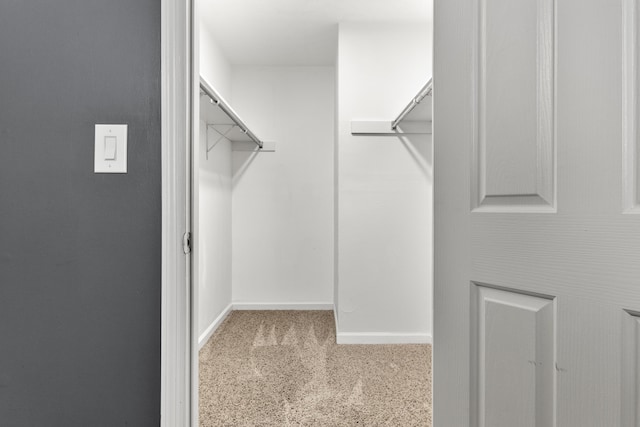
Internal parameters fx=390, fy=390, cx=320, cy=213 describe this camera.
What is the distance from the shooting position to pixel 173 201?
3.20 ft

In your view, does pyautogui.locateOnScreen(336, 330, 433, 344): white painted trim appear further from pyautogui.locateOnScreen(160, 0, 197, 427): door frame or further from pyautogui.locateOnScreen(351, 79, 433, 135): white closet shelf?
pyautogui.locateOnScreen(160, 0, 197, 427): door frame

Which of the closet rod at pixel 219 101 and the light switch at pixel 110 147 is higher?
the closet rod at pixel 219 101

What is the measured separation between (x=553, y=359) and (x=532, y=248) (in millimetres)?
219

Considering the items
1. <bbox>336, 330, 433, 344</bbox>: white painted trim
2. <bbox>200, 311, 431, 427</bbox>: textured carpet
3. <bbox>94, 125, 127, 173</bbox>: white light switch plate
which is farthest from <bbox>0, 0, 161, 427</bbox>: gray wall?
<bbox>336, 330, 433, 344</bbox>: white painted trim

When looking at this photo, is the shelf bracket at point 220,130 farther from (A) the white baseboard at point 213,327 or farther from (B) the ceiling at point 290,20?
(A) the white baseboard at point 213,327

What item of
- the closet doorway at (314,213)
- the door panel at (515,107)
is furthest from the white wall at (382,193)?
the door panel at (515,107)

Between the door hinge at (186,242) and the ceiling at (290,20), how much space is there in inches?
83.9

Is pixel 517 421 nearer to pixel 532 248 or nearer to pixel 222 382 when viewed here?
pixel 532 248

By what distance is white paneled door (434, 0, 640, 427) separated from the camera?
2.18ft

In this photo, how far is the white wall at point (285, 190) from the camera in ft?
12.4

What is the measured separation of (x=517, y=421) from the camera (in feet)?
2.71

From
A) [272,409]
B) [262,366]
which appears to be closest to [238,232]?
[262,366]

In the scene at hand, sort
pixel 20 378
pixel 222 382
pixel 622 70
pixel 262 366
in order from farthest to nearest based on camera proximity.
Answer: pixel 262 366 → pixel 222 382 → pixel 20 378 → pixel 622 70

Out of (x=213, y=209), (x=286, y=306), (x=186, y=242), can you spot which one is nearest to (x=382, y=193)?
(x=213, y=209)
